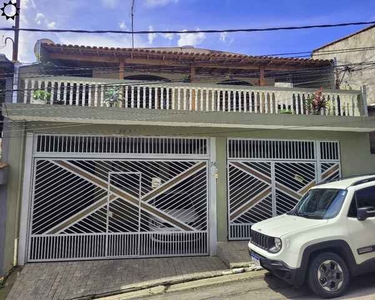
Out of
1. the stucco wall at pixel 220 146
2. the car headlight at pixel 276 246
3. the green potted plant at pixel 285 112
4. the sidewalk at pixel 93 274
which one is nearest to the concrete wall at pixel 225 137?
the stucco wall at pixel 220 146

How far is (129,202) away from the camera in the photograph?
27.2ft

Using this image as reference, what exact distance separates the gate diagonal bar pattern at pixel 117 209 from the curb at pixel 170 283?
5.99ft

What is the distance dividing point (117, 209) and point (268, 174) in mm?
4494

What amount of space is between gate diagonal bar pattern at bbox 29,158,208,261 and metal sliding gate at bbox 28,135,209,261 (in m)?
0.02

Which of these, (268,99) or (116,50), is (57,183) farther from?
(268,99)

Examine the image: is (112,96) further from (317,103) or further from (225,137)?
(317,103)

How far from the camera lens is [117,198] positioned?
27.1ft

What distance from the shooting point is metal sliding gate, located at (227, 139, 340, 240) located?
8672 mm

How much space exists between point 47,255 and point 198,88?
238 inches

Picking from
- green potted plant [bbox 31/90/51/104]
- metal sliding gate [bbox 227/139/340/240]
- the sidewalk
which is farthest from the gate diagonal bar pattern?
green potted plant [bbox 31/90/51/104]

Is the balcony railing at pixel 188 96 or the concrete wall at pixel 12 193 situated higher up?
the balcony railing at pixel 188 96

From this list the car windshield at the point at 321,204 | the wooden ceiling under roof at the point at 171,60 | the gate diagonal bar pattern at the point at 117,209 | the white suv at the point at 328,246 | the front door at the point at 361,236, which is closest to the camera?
the white suv at the point at 328,246

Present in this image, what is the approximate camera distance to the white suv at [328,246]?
4719mm

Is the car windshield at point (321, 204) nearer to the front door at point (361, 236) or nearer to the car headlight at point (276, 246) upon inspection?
the front door at point (361, 236)
